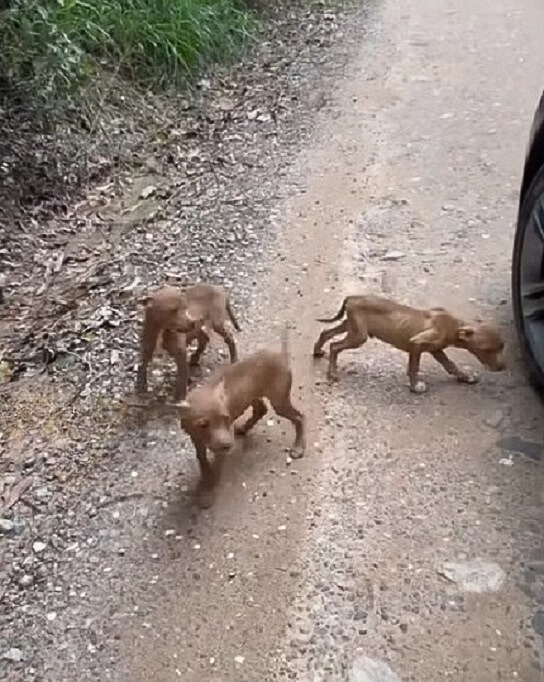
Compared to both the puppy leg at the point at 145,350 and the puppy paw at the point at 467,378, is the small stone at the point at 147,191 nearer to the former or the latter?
the puppy leg at the point at 145,350

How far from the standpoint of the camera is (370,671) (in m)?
2.62

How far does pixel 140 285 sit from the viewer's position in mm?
4164

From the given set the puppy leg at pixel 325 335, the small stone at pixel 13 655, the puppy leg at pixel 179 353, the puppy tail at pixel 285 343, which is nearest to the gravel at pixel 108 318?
the small stone at pixel 13 655

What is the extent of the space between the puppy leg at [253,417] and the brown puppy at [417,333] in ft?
1.25

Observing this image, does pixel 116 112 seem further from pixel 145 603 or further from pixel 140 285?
pixel 145 603

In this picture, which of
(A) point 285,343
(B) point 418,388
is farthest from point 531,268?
(A) point 285,343

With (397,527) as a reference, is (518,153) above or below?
above

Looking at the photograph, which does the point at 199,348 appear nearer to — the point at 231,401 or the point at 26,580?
the point at 231,401

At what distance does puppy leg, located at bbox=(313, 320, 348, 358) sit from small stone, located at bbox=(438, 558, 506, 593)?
36.4 inches

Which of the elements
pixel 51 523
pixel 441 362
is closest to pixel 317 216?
pixel 441 362

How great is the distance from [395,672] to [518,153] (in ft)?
10.0

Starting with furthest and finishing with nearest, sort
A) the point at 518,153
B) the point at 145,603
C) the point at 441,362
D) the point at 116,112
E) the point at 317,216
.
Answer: the point at 116,112 < the point at 518,153 < the point at 317,216 < the point at 441,362 < the point at 145,603

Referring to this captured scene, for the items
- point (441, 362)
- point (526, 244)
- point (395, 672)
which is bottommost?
point (395, 672)

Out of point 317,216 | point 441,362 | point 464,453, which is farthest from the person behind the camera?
point 317,216
